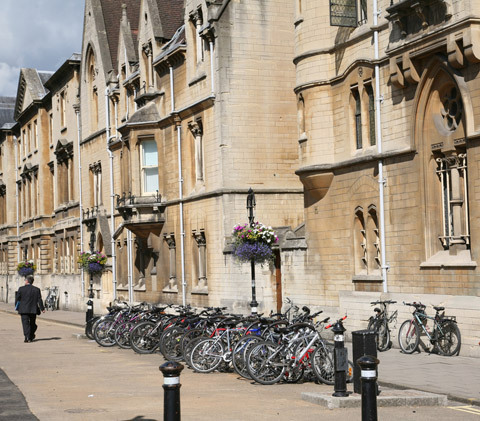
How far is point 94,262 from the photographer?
44.3 metres

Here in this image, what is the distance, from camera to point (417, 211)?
2128 centimetres

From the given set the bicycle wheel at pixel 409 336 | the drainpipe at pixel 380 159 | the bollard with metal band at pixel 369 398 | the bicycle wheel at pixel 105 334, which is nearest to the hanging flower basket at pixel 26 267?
the bicycle wheel at pixel 105 334

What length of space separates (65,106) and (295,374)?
4063 centimetres

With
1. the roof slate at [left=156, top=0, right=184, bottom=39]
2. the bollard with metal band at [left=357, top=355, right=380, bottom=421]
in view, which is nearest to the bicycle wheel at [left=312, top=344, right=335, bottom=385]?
the bollard with metal band at [left=357, top=355, right=380, bottom=421]

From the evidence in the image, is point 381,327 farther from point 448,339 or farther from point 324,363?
point 324,363

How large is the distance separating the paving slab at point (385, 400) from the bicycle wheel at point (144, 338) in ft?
29.0

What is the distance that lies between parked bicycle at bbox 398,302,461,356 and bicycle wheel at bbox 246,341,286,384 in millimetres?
4889

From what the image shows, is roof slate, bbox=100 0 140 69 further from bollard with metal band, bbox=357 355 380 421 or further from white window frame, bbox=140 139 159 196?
bollard with metal band, bbox=357 355 380 421

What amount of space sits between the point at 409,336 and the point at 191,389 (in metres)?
6.54

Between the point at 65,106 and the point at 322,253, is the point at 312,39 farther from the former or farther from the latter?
the point at 65,106

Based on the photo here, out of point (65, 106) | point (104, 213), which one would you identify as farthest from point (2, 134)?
point (104, 213)

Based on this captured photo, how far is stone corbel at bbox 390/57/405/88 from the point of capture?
21442mm

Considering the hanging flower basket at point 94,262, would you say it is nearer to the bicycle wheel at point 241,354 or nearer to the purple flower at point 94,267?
the purple flower at point 94,267

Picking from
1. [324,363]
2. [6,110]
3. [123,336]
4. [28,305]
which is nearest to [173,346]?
[123,336]
